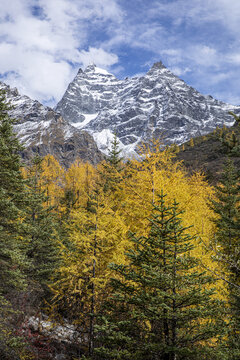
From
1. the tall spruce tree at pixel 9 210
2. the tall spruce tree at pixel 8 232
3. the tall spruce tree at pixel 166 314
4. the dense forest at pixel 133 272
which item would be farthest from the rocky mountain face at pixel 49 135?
the tall spruce tree at pixel 166 314

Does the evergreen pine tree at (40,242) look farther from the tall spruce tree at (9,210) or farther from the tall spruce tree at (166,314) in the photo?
the tall spruce tree at (166,314)

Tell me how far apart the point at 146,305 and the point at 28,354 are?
7.44 meters

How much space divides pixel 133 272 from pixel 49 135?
5868 inches

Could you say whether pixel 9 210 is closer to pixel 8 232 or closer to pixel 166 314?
pixel 8 232

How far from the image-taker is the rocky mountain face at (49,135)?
135m

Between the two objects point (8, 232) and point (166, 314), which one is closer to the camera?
point (166, 314)

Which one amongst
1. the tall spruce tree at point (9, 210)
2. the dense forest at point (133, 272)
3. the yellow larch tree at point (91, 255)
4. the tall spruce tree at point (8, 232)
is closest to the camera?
the dense forest at point (133, 272)

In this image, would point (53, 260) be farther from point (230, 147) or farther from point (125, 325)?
point (230, 147)

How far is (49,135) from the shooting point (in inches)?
5694

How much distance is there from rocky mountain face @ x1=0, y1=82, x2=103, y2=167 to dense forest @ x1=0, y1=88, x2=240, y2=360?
119m

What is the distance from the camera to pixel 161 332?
5.53 metres

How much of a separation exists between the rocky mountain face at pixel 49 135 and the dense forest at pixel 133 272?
390ft

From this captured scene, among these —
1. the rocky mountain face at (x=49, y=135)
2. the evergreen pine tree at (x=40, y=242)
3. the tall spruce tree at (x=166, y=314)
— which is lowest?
the tall spruce tree at (x=166, y=314)


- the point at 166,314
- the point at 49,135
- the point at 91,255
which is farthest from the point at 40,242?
the point at 49,135
